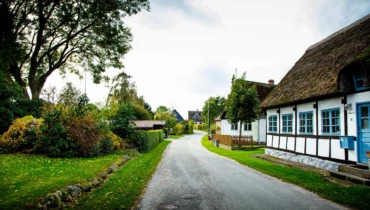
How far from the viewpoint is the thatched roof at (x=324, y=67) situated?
12086 millimetres

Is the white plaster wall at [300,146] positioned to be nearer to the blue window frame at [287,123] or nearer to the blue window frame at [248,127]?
the blue window frame at [287,123]

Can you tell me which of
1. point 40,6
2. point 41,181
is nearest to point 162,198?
point 41,181

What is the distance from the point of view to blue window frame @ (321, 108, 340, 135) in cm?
1220

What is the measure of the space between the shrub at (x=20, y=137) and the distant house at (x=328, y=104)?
15.8 meters

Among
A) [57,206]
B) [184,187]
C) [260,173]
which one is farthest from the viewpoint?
[260,173]

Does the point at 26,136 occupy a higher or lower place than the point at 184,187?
higher

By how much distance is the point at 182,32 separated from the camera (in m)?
16.2

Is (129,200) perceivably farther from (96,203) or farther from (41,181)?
(41,181)

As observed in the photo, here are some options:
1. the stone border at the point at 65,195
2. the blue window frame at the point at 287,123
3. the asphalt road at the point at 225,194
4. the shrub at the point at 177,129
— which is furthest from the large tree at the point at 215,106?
the stone border at the point at 65,195

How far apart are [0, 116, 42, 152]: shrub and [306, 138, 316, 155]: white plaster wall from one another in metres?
15.9

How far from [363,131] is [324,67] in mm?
5166

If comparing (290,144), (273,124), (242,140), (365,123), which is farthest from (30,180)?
(242,140)

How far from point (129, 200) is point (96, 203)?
2.85ft

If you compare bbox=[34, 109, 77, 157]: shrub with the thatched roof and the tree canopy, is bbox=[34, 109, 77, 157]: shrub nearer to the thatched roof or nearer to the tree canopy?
the thatched roof
